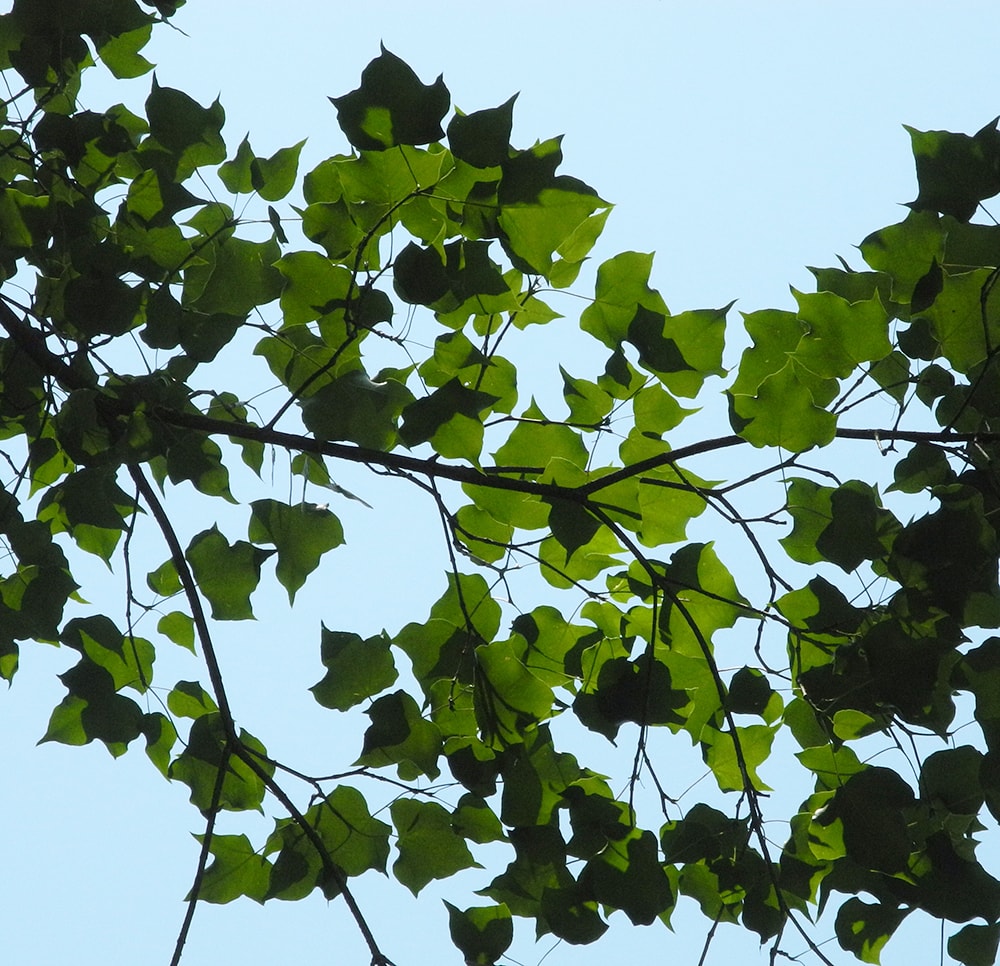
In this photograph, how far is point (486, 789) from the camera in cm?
79

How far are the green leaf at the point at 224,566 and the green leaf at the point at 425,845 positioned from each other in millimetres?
208

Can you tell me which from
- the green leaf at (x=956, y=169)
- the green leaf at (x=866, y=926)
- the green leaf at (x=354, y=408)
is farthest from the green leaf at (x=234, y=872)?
the green leaf at (x=956, y=169)

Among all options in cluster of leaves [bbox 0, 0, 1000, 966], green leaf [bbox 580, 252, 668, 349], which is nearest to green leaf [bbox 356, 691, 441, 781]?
cluster of leaves [bbox 0, 0, 1000, 966]

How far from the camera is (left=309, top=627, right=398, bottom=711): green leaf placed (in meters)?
0.78

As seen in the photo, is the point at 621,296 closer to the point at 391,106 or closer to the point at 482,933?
the point at 391,106

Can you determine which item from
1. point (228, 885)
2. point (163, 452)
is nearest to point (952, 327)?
point (163, 452)

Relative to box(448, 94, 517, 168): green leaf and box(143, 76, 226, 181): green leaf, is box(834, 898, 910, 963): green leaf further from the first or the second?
box(143, 76, 226, 181): green leaf

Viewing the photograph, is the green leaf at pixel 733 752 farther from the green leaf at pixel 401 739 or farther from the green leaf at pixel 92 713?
the green leaf at pixel 92 713

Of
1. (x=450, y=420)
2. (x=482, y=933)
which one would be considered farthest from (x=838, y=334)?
(x=482, y=933)

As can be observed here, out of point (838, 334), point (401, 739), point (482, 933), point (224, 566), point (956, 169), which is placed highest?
point (956, 169)

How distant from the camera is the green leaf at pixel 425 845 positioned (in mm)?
805

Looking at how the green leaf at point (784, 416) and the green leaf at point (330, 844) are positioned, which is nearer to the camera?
the green leaf at point (784, 416)

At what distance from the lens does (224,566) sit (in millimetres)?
813

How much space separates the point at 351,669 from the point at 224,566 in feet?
0.44
